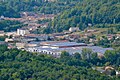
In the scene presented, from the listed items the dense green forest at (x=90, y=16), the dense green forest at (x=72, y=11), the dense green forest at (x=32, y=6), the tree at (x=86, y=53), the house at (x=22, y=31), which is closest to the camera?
the tree at (x=86, y=53)

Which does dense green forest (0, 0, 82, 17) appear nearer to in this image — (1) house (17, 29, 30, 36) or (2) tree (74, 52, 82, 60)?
(1) house (17, 29, 30, 36)

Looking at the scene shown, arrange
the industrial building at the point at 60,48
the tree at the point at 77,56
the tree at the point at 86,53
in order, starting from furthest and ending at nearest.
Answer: the industrial building at the point at 60,48, the tree at the point at 86,53, the tree at the point at 77,56

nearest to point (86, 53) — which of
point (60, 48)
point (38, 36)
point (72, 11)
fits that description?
point (60, 48)

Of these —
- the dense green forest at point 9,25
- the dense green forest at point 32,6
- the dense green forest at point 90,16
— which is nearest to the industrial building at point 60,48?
the dense green forest at point 9,25

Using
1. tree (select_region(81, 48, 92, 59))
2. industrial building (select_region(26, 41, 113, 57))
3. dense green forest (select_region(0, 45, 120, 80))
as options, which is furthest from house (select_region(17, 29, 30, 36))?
dense green forest (select_region(0, 45, 120, 80))

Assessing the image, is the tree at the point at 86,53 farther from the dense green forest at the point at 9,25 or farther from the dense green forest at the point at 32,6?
the dense green forest at the point at 32,6

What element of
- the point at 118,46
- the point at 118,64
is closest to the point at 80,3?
the point at 118,46

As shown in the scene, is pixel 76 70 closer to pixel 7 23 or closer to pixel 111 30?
Result: pixel 111 30

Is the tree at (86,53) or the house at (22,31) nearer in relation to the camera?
the tree at (86,53)
